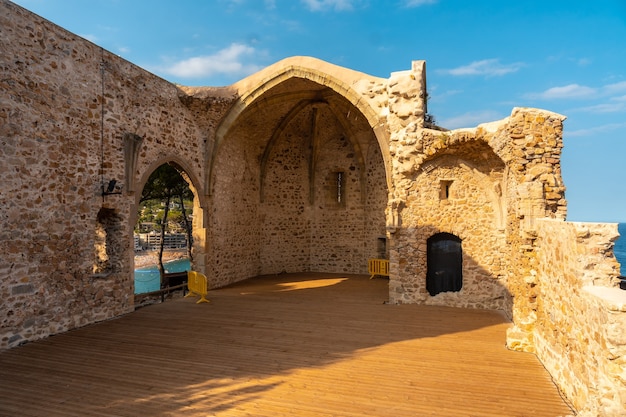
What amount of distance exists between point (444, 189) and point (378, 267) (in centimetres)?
489

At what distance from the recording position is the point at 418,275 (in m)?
8.98

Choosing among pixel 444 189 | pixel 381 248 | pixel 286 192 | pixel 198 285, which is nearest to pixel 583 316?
pixel 444 189

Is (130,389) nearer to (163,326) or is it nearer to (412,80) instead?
(163,326)

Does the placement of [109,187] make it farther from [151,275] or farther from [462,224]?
[151,275]

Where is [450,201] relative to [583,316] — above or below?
above

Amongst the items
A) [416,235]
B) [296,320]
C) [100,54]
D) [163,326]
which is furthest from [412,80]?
[163,326]

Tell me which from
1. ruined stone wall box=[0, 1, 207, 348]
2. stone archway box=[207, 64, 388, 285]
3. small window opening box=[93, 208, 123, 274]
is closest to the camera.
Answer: ruined stone wall box=[0, 1, 207, 348]

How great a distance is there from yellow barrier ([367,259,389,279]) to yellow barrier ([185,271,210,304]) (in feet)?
19.4

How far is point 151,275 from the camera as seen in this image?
1403 inches

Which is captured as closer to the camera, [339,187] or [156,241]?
[339,187]

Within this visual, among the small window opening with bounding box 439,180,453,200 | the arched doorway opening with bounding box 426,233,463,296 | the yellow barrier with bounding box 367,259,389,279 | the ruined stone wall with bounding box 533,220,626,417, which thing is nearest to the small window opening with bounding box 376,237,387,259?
the yellow barrier with bounding box 367,259,389,279

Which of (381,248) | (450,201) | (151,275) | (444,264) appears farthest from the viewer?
(151,275)

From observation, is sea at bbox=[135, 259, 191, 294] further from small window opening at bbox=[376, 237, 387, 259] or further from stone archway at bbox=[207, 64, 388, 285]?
small window opening at bbox=[376, 237, 387, 259]

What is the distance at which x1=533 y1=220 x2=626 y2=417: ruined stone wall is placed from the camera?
3.07 meters
